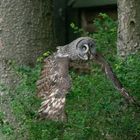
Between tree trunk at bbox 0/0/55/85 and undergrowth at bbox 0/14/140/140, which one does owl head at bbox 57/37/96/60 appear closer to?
undergrowth at bbox 0/14/140/140

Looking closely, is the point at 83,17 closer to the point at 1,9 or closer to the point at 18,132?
the point at 1,9

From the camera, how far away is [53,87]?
12.6 feet

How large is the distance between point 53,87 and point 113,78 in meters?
0.49

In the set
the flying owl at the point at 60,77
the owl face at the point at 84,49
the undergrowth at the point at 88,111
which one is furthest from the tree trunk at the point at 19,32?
the owl face at the point at 84,49

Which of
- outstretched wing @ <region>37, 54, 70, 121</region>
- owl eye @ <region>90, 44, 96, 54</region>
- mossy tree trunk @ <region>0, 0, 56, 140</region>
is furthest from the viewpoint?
mossy tree trunk @ <region>0, 0, 56, 140</region>

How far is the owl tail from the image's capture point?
406 centimetres

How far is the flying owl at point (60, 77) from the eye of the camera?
3.62m

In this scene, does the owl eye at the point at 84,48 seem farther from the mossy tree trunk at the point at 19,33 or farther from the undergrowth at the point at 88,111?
the mossy tree trunk at the point at 19,33

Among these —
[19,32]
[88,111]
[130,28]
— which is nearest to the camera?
[88,111]

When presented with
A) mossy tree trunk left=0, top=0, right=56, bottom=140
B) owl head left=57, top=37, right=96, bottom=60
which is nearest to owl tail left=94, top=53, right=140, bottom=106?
owl head left=57, top=37, right=96, bottom=60

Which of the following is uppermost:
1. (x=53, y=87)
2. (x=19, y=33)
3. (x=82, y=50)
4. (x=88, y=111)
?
(x=19, y=33)

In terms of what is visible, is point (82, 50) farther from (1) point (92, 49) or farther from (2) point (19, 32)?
(2) point (19, 32)

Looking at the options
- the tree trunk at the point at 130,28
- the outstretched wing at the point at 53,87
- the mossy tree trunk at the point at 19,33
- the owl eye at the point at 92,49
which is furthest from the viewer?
the tree trunk at the point at 130,28

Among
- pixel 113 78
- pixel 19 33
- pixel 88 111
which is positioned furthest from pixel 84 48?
pixel 19 33
